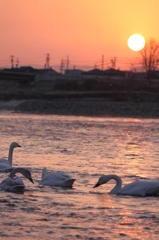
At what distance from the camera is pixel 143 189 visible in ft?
37.1

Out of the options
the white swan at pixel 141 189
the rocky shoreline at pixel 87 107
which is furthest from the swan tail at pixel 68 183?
the rocky shoreline at pixel 87 107

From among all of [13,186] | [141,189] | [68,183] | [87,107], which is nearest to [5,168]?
[68,183]

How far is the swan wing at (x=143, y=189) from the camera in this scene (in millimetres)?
11320

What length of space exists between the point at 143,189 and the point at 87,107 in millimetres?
40502

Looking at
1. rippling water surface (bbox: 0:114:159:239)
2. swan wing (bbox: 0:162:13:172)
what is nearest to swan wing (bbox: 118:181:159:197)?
rippling water surface (bbox: 0:114:159:239)

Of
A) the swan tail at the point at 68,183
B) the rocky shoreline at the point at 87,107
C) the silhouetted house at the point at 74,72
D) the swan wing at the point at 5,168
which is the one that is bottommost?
the rocky shoreline at the point at 87,107

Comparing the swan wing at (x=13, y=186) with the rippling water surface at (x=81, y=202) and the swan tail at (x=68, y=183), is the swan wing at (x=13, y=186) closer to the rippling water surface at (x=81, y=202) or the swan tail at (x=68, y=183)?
the rippling water surface at (x=81, y=202)

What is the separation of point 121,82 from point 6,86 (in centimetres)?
1848

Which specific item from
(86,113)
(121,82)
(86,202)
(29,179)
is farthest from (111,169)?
(121,82)

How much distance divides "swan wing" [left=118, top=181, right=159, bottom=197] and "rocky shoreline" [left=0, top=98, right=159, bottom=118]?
1408 inches

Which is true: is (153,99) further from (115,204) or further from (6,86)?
(115,204)

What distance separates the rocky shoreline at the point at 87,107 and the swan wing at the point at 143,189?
35.8 meters

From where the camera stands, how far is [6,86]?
3305 inches

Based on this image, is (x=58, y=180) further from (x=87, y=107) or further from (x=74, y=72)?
(x=74, y=72)
